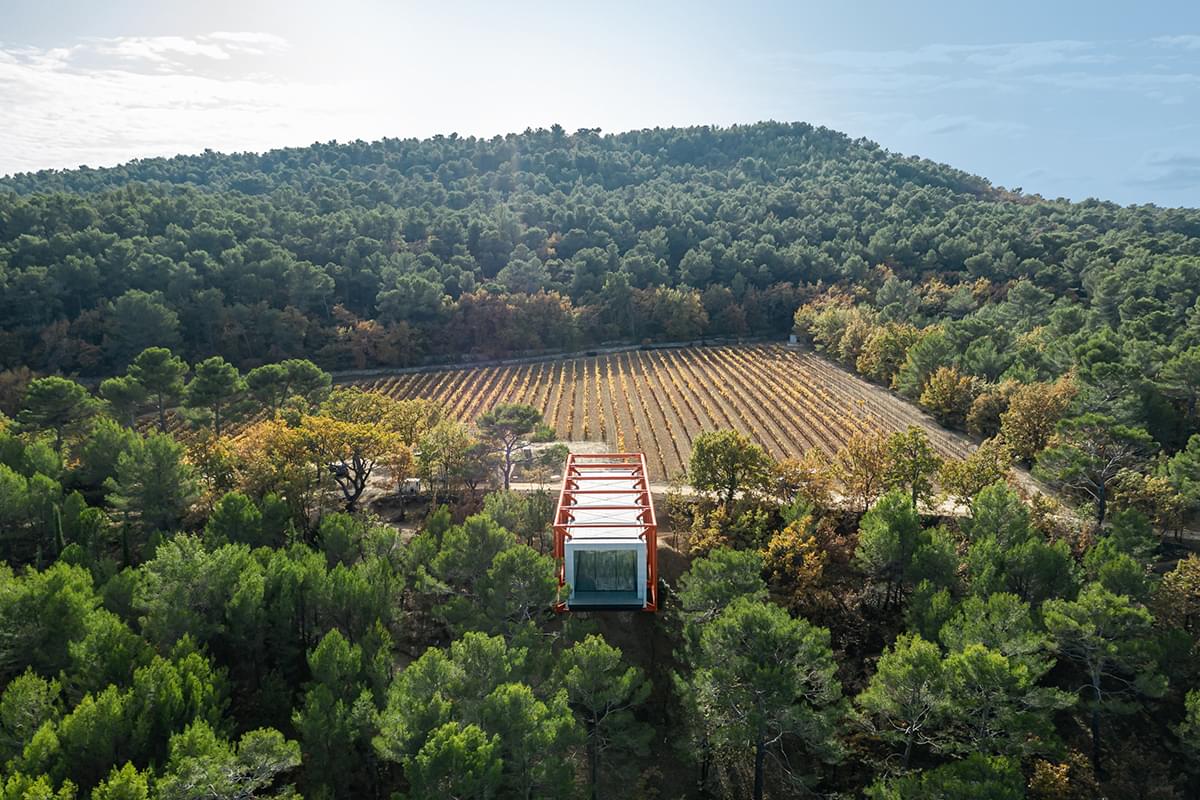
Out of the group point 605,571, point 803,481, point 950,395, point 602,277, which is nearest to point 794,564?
point 803,481

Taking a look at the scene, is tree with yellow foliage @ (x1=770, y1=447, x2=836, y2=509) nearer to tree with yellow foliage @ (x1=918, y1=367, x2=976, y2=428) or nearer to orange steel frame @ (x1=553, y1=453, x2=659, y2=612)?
orange steel frame @ (x1=553, y1=453, x2=659, y2=612)

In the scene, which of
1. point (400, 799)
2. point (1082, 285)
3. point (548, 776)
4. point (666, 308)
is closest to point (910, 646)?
point (548, 776)

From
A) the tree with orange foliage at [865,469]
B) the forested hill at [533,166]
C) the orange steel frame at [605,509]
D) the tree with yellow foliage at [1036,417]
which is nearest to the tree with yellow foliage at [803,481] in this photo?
the tree with orange foliage at [865,469]

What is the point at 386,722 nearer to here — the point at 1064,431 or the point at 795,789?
the point at 795,789

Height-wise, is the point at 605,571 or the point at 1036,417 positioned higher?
the point at 1036,417

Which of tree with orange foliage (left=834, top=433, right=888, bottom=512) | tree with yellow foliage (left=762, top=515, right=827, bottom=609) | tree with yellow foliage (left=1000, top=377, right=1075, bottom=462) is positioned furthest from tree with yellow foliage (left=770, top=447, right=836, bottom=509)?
tree with yellow foliage (left=1000, top=377, right=1075, bottom=462)

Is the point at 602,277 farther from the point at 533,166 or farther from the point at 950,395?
the point at 533,166
